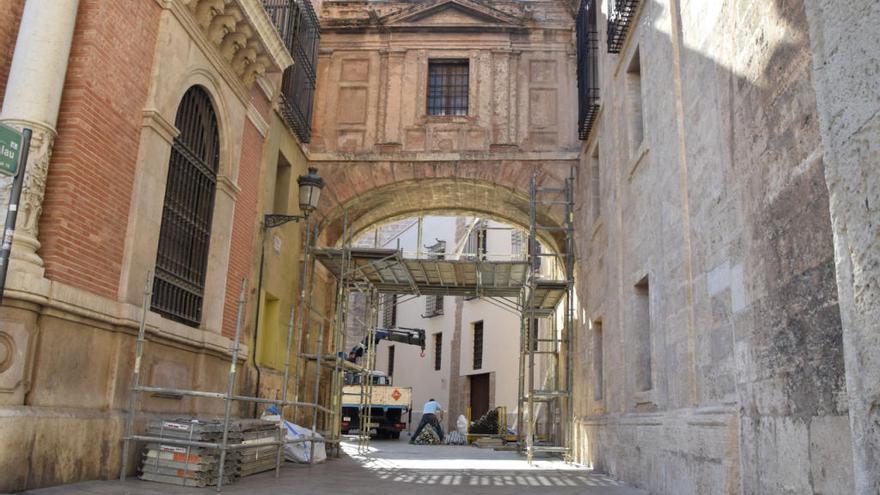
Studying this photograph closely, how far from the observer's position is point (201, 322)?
957cm

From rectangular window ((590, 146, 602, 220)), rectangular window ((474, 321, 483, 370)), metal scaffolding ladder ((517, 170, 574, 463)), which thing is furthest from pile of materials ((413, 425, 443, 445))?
rectangular window ((590, 146, 602, 220))

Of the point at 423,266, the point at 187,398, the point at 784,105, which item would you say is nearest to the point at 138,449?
the point at 187,398

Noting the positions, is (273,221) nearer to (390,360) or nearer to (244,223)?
(244,223)

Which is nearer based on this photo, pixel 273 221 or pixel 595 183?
pixel 273 221

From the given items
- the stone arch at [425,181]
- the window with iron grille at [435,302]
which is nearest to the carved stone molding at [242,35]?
the stone arch at [425,181]

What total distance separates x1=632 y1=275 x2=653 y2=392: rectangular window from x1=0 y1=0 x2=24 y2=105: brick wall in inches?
282

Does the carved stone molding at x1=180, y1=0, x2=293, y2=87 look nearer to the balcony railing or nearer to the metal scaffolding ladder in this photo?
the balcony railing

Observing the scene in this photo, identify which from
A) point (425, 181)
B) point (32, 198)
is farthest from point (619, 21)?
point (32, 198)

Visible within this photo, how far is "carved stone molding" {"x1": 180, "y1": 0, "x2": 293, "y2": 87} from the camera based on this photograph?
9.13 meters

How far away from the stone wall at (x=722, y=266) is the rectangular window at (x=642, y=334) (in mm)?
21

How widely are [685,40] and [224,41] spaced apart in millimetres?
6011

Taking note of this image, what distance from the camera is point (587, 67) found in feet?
44.2

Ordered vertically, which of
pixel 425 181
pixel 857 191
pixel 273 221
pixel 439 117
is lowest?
pixel 857 191

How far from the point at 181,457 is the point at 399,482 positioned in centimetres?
273
